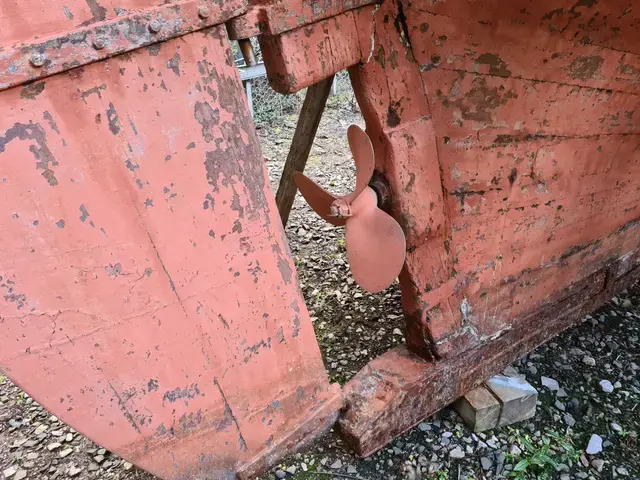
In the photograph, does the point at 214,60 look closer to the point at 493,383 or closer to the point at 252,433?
the point at 252,433

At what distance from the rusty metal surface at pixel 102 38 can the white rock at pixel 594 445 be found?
258cm

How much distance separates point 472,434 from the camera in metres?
2.59

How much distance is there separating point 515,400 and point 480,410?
0.19 m

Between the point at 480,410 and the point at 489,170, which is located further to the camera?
the point at 480,410

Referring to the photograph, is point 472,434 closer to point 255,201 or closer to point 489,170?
point 489,170

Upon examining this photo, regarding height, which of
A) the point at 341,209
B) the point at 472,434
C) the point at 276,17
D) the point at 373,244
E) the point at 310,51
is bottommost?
the point at 472,434

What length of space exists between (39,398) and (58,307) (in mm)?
287

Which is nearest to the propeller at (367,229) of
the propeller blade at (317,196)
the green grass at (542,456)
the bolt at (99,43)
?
the propeller blade at (317,196)

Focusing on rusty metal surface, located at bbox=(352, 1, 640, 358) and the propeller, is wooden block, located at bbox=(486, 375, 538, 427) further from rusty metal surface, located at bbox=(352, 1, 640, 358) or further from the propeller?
the propeller

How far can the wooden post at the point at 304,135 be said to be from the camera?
10.4 ft

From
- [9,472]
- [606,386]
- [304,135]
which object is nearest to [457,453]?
[606,386]

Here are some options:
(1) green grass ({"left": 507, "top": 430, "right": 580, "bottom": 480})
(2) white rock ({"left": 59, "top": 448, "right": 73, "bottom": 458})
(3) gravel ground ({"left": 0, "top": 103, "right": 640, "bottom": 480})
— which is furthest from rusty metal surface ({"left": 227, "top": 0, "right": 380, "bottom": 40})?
(2) white rock ({"left": 59, "top": 448, "right": 73, "bottom": 458})

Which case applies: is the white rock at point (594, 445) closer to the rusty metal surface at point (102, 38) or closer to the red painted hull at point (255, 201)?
the red painted hull at point (255, 201)

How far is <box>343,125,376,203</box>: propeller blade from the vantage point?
1911 millimetres
